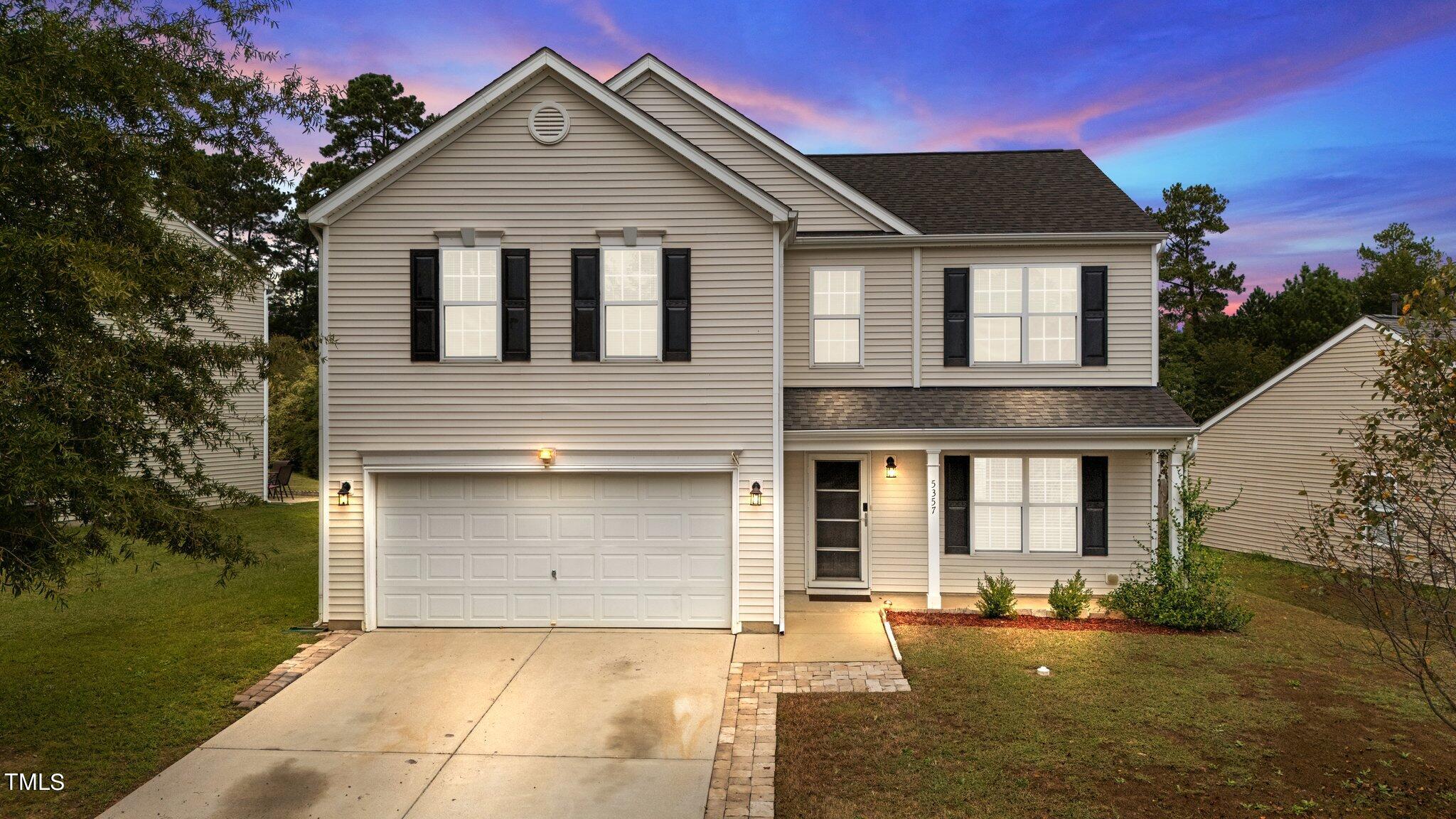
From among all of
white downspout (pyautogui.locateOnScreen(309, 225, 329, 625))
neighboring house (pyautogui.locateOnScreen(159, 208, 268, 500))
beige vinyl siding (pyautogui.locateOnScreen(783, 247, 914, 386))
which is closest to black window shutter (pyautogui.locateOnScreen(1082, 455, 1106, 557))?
beige vinyl siding (pyautogui.locateOnScreen(783, 247, 914, 386))

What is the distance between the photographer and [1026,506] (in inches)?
466

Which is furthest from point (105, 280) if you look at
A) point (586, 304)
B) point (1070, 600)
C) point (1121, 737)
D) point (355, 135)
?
point (355, 135)

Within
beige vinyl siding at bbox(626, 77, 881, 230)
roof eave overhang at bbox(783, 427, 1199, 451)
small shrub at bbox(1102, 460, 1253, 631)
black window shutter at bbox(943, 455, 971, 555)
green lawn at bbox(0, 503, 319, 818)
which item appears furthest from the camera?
beige vinyl siding at bbox(626, 77, 881, 230)

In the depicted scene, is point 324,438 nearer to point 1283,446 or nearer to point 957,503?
point 957,503

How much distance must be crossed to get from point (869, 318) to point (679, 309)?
3.61 meters

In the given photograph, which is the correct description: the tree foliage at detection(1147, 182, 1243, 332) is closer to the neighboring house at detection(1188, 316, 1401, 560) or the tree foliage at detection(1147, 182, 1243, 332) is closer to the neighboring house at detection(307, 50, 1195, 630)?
the neighboring house at detection(1188, 316, 1401, 560)

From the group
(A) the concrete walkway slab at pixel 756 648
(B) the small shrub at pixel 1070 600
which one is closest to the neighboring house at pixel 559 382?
(A) the concrete walkway slab at pixel 756 648

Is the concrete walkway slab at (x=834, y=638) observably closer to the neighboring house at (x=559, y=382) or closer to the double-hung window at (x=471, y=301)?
the neighboring house at (x=559, y=382)

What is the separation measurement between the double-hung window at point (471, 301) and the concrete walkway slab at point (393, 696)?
12.6 feet

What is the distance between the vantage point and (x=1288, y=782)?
227 inches

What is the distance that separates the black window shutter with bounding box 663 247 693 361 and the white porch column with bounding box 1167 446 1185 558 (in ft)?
23.8

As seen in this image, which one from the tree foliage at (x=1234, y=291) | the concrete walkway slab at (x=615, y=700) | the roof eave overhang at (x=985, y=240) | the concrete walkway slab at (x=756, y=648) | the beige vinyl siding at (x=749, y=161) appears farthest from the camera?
the tree foliage at (x=1234, y=291)

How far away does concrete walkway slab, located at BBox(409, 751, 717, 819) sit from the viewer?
18.1ft

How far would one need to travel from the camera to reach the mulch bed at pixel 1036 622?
33.2 ft
